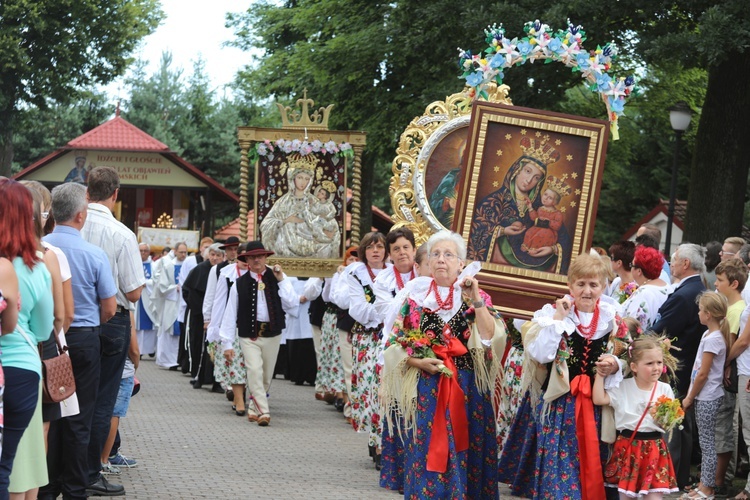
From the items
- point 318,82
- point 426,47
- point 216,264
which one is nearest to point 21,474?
point 216,264

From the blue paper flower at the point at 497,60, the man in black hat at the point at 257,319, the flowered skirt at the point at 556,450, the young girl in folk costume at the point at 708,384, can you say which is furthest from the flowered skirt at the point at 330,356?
the flowered skirt at the point at 556,450

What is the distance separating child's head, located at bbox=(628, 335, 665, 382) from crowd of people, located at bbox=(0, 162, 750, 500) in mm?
10

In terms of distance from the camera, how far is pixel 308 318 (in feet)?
59.5

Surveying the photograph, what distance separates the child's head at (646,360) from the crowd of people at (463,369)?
0.01m

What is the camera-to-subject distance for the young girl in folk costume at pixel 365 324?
11.2 metres

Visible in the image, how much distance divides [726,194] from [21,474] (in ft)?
45.5

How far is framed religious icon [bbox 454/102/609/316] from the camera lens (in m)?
9.89

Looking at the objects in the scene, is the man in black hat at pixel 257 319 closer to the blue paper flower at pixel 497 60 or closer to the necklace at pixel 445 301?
the blue paper flower at pixel 497 60

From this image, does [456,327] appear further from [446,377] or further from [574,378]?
[574,378]

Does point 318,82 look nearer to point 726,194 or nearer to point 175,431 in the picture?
point 726,194

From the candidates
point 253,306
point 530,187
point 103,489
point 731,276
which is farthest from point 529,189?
point 253,306

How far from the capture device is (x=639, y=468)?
7.73 m

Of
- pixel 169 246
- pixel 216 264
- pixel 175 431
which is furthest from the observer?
pixel 169 246

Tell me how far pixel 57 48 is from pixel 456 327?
37.8 m
